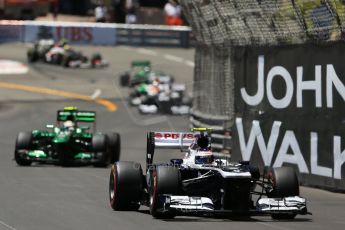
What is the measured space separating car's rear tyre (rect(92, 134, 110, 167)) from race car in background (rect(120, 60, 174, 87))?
16.5m

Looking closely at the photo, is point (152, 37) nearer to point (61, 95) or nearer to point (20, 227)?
point (61, 95)

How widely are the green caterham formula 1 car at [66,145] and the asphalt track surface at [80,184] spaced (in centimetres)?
31

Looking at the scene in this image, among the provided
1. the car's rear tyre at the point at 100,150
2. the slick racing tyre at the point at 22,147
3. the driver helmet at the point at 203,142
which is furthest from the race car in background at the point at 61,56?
the driver helmet at the point at 203,142

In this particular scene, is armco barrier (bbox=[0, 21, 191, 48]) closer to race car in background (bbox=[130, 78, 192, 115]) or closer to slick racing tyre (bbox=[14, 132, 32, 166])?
race car in background (bbox=[130, 78, 192, 115])

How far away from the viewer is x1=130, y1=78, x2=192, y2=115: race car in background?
126 feet

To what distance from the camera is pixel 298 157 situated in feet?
63.8

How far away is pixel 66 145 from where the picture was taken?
2322 cm

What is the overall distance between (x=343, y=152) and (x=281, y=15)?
120 inches

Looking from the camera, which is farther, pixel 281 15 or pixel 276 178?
pixel 281 15

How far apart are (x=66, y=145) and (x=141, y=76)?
1921cm

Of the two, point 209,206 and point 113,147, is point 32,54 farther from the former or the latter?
point 209,206

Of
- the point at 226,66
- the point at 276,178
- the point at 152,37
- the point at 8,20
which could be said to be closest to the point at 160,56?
the point at 152,37

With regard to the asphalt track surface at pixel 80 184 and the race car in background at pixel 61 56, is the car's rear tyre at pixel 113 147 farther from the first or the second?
the race car in background at pixel 61 56

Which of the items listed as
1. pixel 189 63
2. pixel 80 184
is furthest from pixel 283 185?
pixel 189 63
